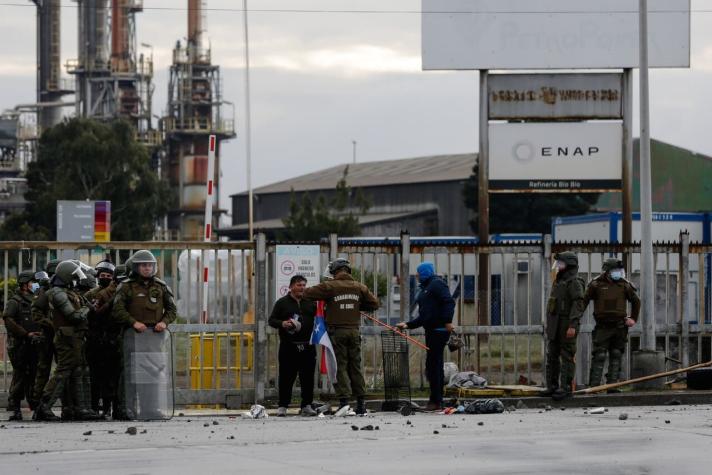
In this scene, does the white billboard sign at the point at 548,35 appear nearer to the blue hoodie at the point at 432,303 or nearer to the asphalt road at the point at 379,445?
the blue hoodie at the point at 432,303

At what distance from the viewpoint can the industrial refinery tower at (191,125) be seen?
356 ft

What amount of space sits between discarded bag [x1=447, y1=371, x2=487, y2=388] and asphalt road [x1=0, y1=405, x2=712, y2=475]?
193 centimetres

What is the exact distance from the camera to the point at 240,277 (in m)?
18.7

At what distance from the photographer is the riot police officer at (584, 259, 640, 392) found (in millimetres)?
18578

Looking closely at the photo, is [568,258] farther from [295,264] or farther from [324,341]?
[324,341]

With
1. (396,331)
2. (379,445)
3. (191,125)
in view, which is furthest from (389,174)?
(379,445)

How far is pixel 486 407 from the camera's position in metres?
16.6

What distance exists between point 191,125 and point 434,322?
315ft

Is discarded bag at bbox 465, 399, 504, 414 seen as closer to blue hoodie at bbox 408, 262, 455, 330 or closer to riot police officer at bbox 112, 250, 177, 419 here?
blue hoodie at bbox 408, 262, 455, 330

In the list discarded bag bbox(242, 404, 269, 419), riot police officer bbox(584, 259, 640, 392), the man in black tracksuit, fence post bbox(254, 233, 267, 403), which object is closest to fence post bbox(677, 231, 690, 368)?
riot police officer bbox(584, 259, 640, 392)

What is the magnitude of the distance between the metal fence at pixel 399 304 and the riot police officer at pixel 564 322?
75 centimetres

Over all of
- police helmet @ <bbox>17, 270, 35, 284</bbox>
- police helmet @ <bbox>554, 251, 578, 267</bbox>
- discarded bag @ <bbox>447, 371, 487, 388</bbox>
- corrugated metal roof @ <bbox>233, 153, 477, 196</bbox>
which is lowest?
discarded bag @ <bbox>447, 371, 487, 388</bbox>

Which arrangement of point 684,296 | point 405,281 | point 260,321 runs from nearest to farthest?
point 260,321
point 405,281
point 684,296

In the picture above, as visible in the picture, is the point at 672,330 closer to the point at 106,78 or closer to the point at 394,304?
the point at 394,304
